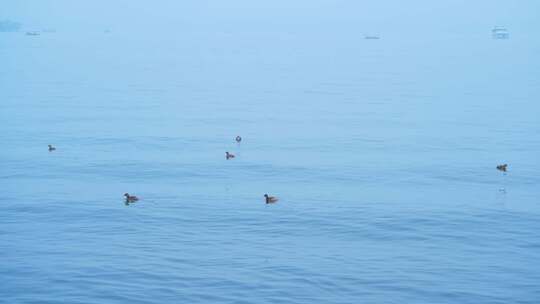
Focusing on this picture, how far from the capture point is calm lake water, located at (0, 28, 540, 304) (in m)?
33.2

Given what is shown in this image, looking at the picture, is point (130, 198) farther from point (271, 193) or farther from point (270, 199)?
point (271, 193)

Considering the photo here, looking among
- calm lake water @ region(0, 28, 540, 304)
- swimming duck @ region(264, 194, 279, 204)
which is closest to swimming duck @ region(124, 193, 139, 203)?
calm lake water @ region(0, 28, 540, 304)

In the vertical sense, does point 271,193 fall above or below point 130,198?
above

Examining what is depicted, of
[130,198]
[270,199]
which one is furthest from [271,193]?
[130,198]

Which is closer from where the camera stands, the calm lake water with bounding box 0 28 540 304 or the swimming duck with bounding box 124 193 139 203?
the calm lake water with bounding box 0 28 540 304

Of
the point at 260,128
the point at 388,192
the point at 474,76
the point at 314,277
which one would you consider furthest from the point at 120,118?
the point at 474,76

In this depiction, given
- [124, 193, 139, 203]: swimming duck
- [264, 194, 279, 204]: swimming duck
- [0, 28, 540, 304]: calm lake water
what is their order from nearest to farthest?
[0, 28, 540, 304]: calm lake water → [124, 193, 139, 203]: swimming duck → [264, 194, 279, 204]: swimming duck

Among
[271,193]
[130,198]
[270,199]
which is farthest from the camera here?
[271,193]

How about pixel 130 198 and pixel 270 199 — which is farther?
pixel 270 199

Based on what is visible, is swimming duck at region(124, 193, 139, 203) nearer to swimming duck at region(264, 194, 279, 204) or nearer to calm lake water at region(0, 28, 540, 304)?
calm lake water at region(0, 28, 540, 304)

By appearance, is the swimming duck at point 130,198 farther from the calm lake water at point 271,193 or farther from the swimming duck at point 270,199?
the swimming duck at point 270,199

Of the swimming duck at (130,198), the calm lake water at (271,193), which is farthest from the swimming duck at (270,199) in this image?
the swimming duck at (130,198)

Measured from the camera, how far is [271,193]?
49188 mm

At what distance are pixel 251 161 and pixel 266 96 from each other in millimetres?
45960
